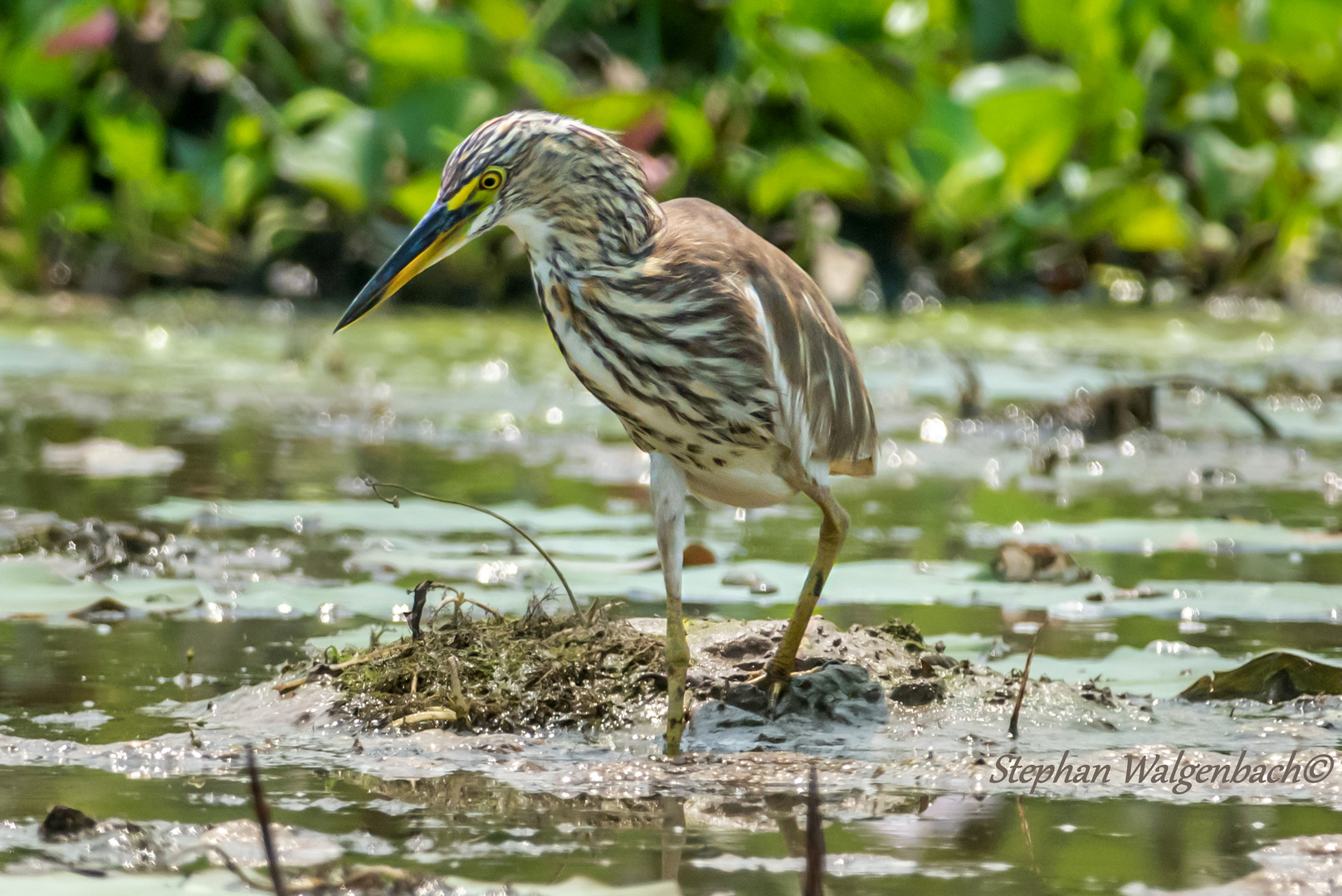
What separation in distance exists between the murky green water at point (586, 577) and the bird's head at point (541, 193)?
883 millimetres

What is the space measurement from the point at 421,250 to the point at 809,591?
933 mm

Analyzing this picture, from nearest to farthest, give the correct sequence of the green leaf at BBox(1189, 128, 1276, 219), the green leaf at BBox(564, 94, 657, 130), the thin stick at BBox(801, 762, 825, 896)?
1. the thin stick at BBox(801, 762, 825, 896)
2. the green leaf at BBox(564, 94, 657, 130)
3. the green leaf at BBox(1189, 128, 1276, 219)

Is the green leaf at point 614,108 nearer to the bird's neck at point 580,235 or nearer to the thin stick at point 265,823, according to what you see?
the bird's neck at point 580,235

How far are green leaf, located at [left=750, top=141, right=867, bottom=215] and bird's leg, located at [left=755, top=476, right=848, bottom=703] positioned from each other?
6484 mm

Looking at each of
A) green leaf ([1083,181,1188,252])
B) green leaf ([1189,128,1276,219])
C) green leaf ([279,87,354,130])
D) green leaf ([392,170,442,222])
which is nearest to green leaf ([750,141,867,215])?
green leaf ([1083,181,1188,252])

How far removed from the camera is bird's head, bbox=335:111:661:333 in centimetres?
305

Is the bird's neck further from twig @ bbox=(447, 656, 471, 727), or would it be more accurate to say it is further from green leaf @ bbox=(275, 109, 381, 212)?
green leaf @ bbox=(275, 109, 381, 212)

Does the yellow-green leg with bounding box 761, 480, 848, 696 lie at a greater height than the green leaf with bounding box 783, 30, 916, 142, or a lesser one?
lesser

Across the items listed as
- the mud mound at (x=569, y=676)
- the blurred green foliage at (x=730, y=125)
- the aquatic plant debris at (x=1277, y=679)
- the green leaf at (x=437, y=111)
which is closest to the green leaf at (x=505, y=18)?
the blurred green foliage at (x=730, y=125)

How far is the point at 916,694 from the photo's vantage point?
3.36 meters

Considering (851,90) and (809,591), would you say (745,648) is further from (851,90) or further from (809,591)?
(851,90)

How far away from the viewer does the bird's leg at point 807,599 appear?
3.28 m

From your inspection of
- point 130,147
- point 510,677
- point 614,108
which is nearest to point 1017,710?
point 510,677

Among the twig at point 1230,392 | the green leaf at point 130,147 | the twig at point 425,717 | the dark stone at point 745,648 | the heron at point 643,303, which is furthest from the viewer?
the green leaf at point 130,147
